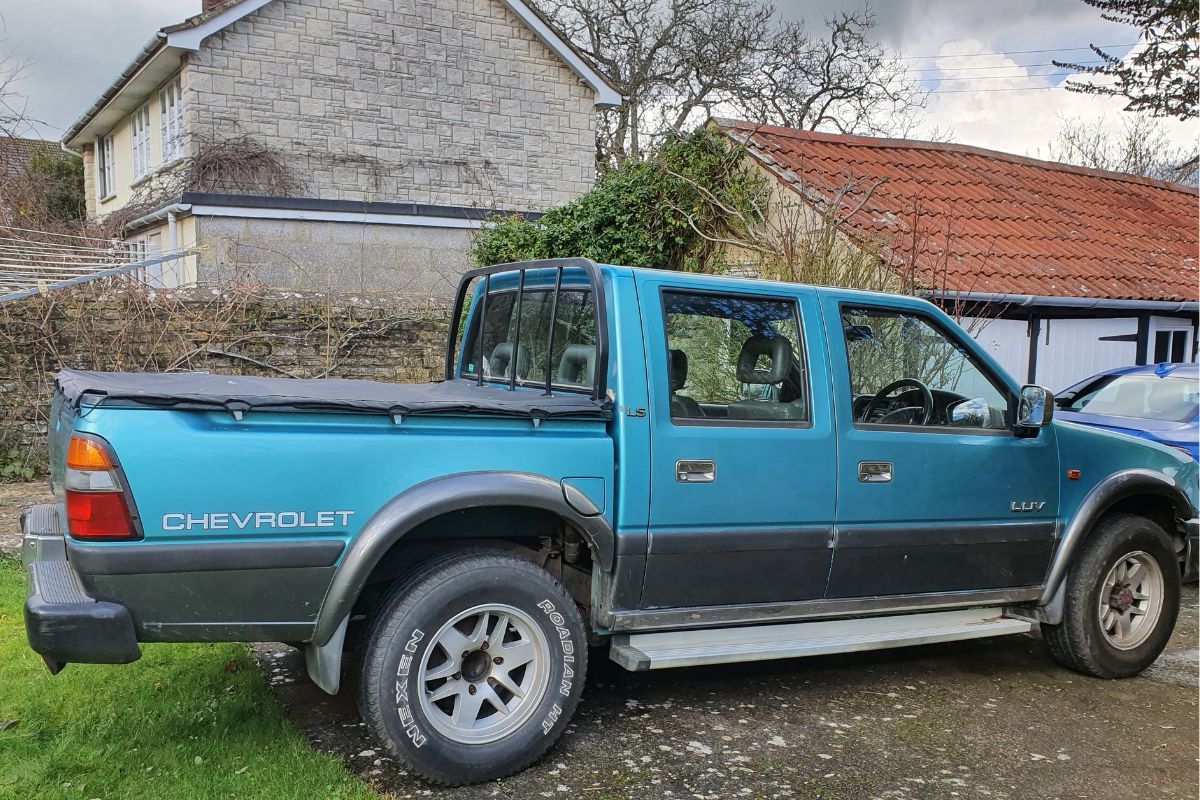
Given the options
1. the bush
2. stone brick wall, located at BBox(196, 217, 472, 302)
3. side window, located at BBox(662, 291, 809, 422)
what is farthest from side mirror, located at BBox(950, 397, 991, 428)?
stone brick wall, located at BBox(196, 217, 472, 302)

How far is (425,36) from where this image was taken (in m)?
19.7

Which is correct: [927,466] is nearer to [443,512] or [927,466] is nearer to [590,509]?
[590,509]

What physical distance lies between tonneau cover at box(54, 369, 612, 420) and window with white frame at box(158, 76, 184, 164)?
1567cm

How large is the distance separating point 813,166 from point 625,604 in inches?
362

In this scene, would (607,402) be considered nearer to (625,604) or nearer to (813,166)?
(625,604)

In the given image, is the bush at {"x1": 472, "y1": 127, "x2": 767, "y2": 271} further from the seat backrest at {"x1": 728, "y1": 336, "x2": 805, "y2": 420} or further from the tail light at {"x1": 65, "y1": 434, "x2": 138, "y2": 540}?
the tail light at {"x1": 65, "y1": 434, "x2": 138, "y2": 540}

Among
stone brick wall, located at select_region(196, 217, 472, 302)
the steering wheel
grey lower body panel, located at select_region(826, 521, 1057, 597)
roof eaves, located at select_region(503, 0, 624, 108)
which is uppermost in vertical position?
roof eaves, located at select_region(503, 0, 624, 108)

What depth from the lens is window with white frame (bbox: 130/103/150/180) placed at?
20688 millimetres

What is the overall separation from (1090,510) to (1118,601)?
62 centimetres

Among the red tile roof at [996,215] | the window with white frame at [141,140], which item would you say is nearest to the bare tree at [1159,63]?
the red tile roof at [996,215]

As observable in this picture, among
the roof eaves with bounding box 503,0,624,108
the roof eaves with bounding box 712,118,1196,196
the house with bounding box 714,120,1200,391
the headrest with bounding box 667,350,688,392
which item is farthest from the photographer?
the roof eaves with bounding box 503,0,624,108

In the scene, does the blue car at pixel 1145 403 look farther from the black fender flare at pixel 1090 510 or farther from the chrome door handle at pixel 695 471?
the chrome door handle at pixel 695 471

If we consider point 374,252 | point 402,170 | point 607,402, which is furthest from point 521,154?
point 607,402

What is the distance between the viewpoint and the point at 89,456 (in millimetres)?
3199
